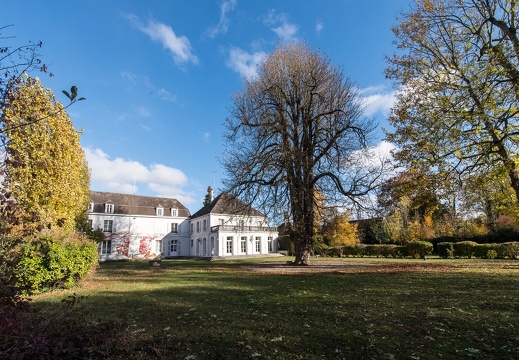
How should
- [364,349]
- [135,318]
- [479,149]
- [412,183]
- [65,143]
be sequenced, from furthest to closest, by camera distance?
[65,143] < [412,183] < [479,149] < [135,318] < [364,349]

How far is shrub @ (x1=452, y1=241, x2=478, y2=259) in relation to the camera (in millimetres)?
24517

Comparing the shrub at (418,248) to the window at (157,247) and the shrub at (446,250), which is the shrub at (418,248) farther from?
the window at (157,247)

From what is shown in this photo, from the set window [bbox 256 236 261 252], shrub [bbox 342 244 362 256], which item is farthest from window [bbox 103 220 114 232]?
shrub [bbox 342 244 362 256]

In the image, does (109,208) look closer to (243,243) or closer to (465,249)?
(243,243)

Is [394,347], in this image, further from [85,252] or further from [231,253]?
[231,253]

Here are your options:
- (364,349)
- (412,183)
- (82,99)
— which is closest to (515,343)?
(364,349)

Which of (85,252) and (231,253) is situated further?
(231,253)

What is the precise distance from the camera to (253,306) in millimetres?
7305

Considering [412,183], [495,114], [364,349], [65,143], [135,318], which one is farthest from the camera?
[65,143]

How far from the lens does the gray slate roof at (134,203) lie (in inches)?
1734

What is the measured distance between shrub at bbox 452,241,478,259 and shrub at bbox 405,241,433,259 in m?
1.91

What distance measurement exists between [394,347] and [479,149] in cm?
1161

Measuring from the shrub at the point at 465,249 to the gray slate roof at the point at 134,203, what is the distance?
3828 centimetres

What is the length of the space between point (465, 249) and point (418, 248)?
11.4 feet
